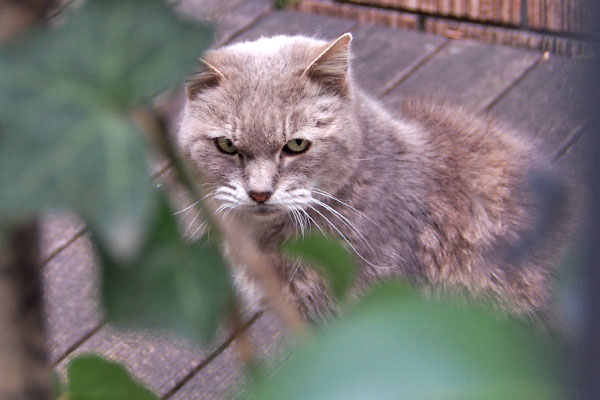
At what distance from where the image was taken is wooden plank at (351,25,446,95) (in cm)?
286

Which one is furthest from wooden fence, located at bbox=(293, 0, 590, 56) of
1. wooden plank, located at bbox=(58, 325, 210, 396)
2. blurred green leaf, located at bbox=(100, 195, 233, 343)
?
blurred green leaf, located at bbox=(100, 195, 233, 343)

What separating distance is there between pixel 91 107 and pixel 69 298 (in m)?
1.98

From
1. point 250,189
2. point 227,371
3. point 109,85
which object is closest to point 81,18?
point 109,85

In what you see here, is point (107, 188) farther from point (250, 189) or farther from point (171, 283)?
point (250, 189)

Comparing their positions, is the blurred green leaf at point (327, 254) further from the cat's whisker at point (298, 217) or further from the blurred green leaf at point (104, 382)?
the cat's whisker at point (298, 217)

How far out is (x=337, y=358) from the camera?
356 mm

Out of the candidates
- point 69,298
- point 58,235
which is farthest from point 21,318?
point 58,235

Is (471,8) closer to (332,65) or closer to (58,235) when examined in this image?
(332,65)

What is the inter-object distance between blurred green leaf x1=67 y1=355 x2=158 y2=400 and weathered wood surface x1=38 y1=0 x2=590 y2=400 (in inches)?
47.6

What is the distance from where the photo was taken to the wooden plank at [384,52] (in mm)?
2863

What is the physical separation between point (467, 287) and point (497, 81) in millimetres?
1078

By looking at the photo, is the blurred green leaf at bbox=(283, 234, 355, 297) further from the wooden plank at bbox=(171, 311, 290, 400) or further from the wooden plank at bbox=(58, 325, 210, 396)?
the wooden plank at bbox=(58, 325, 210, 396)

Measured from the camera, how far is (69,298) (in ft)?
7.42

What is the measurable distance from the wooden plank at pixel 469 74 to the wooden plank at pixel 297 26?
0.41m
